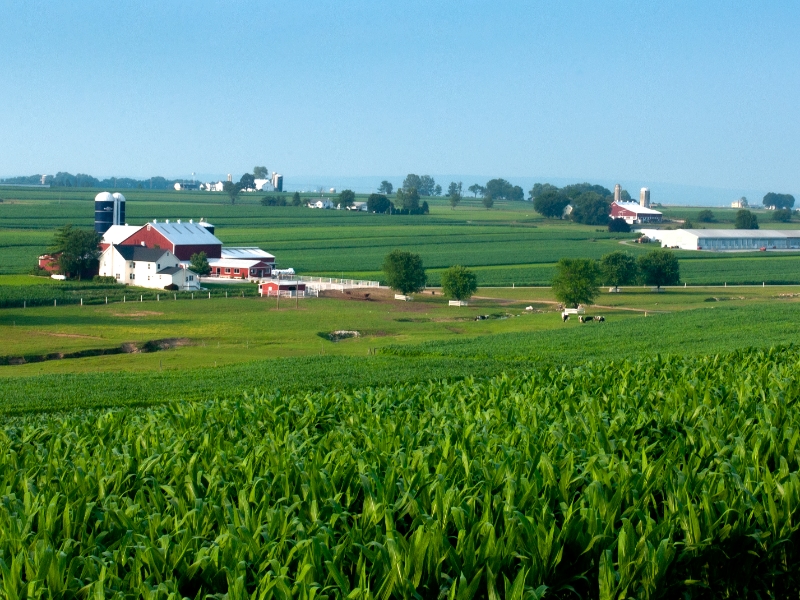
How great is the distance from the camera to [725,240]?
120m

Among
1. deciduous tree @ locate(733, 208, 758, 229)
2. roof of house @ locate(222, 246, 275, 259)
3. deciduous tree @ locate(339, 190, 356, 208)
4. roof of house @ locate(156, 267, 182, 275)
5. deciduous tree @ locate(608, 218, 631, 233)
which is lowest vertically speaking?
roof of house @ locate(156, 267, 182, 275)

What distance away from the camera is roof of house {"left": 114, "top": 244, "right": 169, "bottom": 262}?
68.2m

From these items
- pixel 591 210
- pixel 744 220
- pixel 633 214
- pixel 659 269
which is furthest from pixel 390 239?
pixel 744 220

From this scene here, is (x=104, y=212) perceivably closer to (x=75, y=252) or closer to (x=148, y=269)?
(x=75, y=252)

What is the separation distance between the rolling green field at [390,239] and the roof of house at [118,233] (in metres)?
6.76

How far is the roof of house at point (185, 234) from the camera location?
76.6m

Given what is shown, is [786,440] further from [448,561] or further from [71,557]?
[71,557]

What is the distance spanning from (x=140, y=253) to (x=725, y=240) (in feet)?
249

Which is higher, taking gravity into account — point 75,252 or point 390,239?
point 390,239

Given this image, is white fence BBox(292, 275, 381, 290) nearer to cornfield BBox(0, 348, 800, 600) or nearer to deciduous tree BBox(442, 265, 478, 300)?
deciduous tree BBox(442, 265, 478, 300)

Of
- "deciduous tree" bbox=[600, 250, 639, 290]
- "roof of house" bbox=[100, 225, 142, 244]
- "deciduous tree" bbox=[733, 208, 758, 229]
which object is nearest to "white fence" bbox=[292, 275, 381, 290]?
"roof of house" bbox=[100, 225, 142, 244]

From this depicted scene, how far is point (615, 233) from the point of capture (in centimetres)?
14075

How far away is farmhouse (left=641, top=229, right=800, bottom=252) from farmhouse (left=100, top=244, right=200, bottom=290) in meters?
68.7

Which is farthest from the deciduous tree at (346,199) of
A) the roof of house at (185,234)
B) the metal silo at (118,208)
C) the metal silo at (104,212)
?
the roof of house at (185,234)
